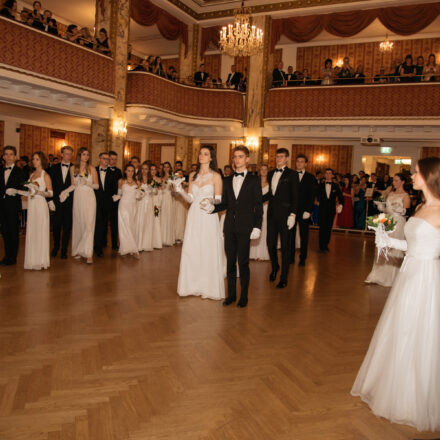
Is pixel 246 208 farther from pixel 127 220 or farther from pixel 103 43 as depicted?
pixel 103 43

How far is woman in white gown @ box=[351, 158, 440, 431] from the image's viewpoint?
2531 mm

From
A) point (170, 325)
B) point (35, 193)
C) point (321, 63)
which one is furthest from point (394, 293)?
point (321, 63)

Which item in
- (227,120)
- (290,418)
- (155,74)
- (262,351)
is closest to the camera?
(290,418)

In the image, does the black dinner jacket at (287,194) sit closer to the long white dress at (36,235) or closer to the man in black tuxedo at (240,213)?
the man in black tuxedo at (240,213)

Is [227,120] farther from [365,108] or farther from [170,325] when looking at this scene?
[170,325]

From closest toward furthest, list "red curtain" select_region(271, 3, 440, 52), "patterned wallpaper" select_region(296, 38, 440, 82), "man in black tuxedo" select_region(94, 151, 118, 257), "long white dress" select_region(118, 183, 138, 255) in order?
"long white dress" select_region(118, 183, 138, 255) < "man in black tuxedo" select_region(94, 151, 118, 257) < "red curtain" select_region(271, 3, 440, 52) < "patterned wallpaper" select_region(296, 38, 440, 82)

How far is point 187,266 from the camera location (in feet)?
16.9

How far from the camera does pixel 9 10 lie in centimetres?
910

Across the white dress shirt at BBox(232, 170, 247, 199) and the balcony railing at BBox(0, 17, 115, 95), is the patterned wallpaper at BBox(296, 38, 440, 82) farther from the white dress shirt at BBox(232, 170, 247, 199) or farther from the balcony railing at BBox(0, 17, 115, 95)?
the white dress shirt at BBox(232, 170, 247, 199)

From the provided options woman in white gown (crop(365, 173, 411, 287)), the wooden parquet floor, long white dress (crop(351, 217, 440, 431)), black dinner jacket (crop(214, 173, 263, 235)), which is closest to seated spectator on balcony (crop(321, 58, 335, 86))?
woman in white gown (crop(365, 173, 411, 287))

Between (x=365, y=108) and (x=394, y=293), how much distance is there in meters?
11.7

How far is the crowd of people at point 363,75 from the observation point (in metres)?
12.8

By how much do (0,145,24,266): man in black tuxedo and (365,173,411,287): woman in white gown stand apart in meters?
5.38

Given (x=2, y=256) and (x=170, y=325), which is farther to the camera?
(x=2, y=256)
